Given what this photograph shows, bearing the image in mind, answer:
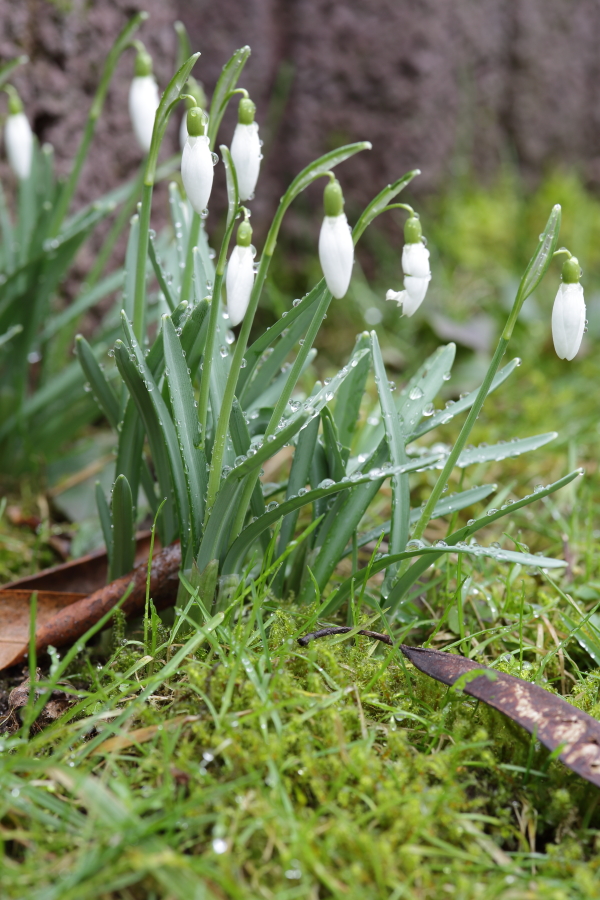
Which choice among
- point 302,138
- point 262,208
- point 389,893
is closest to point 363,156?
point 302,138

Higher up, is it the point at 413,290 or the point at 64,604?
the point at 413,290

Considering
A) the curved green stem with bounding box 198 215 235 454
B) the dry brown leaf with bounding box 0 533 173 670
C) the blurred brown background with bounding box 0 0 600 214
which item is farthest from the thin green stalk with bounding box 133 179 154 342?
the blurred brown background with bounding box 0 0 600 214

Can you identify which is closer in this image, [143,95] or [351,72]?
[143,95]

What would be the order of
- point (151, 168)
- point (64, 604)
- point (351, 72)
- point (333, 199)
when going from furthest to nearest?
point (351, 72), point (64, 604), point (151, 168), point (333, 199)

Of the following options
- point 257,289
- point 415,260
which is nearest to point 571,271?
point 415,260

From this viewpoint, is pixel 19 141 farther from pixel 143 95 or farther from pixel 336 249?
pixel 336 249

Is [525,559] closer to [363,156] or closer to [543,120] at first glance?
[363,156]

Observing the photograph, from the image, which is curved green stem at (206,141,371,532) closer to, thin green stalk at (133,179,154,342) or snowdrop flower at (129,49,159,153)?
thin green stalk at (133,179,154,342)
